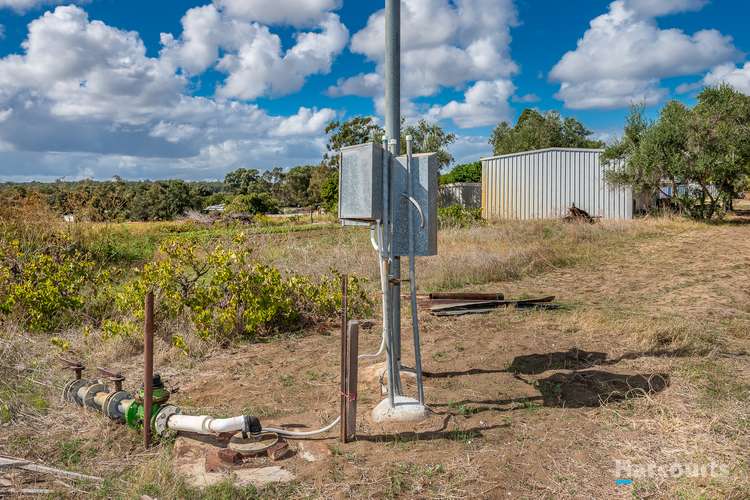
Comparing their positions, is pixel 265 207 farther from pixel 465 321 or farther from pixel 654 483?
pixel 654 483

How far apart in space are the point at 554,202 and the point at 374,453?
19199mm

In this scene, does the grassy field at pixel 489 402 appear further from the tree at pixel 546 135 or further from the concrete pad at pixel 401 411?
the tree at pixel 546 135

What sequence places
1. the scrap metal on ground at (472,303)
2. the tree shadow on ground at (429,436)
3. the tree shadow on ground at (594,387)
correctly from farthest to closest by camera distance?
the scrap metal on ground at (472,303), the tree shadow on ground at (594,387), the tree shadow on ground at (429,436)

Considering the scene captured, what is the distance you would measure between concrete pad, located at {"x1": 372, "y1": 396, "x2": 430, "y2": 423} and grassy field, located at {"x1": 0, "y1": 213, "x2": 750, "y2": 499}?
85mm

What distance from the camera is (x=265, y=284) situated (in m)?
6.74

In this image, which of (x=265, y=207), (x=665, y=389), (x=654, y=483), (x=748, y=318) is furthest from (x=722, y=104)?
(x=265, y=207)

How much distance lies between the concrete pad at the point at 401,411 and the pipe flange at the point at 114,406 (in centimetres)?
177

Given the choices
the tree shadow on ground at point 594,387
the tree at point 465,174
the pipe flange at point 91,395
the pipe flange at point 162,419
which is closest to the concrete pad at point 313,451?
the pipe flange at point 162,419

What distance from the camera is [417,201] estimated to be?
4.02m

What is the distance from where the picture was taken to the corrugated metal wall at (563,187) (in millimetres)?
21031

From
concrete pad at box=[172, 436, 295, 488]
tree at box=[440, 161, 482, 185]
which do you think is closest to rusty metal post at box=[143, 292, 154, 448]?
concrete pad at box=[172, 436, 295, 488]

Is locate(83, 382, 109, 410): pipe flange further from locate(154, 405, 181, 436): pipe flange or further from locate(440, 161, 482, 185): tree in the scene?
locate(440, 161, 482, 185): tree

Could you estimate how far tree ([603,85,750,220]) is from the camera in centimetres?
1919

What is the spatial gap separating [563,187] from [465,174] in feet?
65.8
